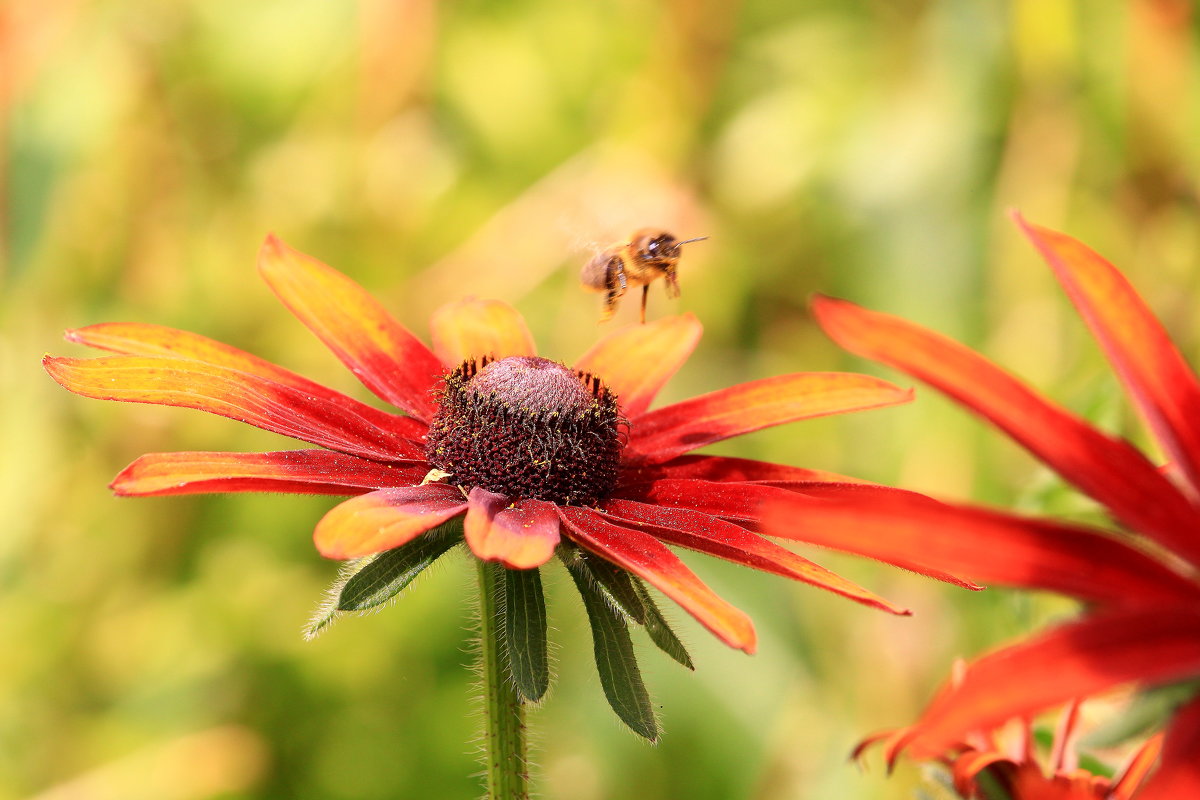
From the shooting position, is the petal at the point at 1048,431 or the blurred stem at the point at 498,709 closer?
the petal at the point at 1048,431

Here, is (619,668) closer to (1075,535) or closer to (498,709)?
(498,709)

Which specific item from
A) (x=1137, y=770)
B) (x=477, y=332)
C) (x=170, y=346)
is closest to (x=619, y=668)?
(x=1137, y=770)

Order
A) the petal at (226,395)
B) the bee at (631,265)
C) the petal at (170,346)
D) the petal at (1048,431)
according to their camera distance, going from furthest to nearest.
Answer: the bee at (631,265) → the petal at (170,346) → the petal at (226,395) → the petal at (1048,431)

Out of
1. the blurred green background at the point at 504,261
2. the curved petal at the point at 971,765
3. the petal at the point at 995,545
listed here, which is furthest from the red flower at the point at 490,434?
the blurred green background at the point at 504,261

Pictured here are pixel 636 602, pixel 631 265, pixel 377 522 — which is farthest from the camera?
pixel 631 265

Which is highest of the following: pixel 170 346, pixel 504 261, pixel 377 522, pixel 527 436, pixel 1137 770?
pixel 504 261

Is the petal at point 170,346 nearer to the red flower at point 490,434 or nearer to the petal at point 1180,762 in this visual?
the red flower at point 490,434
